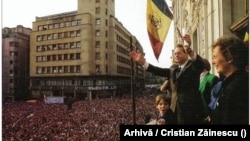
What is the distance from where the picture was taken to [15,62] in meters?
4.12

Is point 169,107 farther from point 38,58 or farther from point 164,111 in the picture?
point 38,58

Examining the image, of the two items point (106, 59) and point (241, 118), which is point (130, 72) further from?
point (241, 118)

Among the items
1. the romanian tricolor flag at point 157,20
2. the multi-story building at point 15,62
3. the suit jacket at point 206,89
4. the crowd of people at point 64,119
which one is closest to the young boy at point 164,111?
the crowd of people at point 64,119

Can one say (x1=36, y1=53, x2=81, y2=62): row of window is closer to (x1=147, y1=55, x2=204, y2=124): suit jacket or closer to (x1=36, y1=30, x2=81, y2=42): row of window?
(x1=36, y1=30, x2=81, y2=42): row of window

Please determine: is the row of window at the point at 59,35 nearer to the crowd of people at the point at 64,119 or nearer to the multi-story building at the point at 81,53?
the multi-story building at the point at 81,53

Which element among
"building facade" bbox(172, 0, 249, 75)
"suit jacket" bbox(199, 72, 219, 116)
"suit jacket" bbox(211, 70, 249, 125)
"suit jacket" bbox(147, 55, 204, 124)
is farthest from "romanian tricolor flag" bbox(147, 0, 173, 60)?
"suit jacket" bbox(211, 70, 249, 125)

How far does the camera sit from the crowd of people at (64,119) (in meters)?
3.69

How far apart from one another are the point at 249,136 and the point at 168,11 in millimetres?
1571

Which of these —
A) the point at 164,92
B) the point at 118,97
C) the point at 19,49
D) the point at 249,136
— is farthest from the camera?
the point at 19,49

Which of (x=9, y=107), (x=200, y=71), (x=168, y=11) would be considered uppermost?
(x=168, y=11)

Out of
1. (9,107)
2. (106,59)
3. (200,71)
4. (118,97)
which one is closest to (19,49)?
(9,107)

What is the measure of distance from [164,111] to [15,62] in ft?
6.54

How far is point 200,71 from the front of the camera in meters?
3.30

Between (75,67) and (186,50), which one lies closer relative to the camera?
(186,50)
